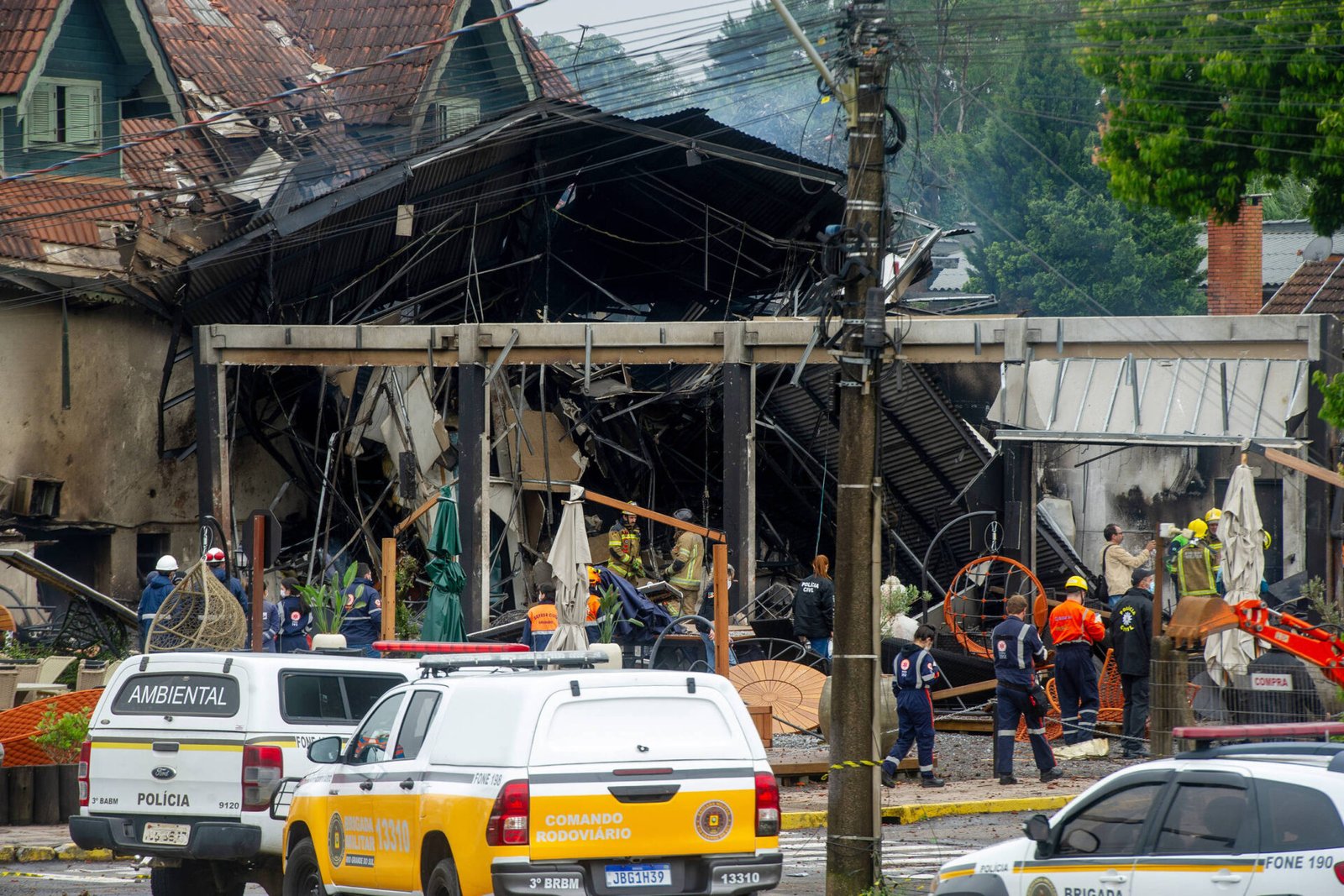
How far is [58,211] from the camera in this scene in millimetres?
25766

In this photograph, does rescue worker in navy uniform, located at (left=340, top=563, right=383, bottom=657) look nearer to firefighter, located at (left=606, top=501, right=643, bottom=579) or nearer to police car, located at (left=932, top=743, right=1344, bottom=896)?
firefighter, located at (left=606, top=501, right=643, bottom=579)

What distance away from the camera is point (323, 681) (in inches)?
489

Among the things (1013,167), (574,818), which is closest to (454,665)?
(574,818)

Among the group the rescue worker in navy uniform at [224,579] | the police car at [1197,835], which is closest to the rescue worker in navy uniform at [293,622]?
the rescue worker in navy uniform at [224,579]

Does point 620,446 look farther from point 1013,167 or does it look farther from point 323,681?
point 1013,167

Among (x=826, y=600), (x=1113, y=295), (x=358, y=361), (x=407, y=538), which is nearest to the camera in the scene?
(x=826, y=600)

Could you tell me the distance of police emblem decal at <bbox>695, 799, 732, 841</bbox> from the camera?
30.6 ft

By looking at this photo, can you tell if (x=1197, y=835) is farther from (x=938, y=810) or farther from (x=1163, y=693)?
(x=1163, y=693)

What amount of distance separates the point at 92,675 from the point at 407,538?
9.07m

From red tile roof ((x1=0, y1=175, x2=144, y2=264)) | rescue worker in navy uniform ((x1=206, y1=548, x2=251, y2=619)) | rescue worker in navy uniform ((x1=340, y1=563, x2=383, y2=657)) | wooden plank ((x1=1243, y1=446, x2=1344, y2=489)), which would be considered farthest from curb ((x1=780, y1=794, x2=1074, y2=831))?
red tile roof ((x1=0, y1=175, x2=144, y2=264))

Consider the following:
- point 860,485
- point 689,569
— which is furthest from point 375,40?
point 860,485

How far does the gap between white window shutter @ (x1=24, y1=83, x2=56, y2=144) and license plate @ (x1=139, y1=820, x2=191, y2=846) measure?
16534 mm

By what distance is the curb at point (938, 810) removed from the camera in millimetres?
15359

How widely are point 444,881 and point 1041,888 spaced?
10.3 feet
